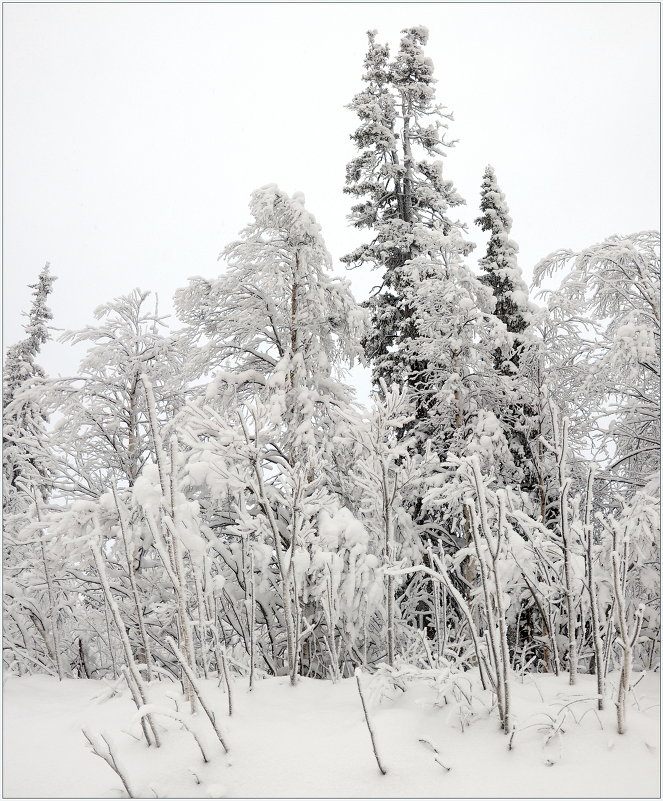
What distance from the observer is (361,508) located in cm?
647

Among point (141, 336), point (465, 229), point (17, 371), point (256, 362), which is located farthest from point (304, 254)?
point (17, 371)

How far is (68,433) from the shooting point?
9.33 metres

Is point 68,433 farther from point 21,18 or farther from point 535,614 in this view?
point 535,614

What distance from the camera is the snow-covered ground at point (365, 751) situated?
289 cm

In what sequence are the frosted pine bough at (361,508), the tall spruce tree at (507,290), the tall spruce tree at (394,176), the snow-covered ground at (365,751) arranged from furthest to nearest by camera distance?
the tall spruce tree at (394,176) → the tall spruce tree at (507,290) → the frosted pine bough at (361,508) → the snow-covered ground at (365,751)

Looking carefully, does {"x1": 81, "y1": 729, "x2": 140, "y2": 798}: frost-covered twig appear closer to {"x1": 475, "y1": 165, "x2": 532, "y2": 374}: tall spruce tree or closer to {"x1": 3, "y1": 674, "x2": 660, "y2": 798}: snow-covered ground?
{"x1": 3, "y1": 674, "x2": 660, "y2": 798}: snow-covered ground

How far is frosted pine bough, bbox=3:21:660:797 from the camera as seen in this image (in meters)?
3.34

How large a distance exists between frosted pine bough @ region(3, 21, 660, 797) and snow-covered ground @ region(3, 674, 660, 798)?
0.08 ft

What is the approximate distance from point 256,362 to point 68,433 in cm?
395

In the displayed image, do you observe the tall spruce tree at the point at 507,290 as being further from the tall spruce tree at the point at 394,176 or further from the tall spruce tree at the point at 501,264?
the tall spruce tree at the point at 394,176

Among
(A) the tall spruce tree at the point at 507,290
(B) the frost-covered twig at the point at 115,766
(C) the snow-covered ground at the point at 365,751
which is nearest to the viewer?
(B) the frost-covered twig at the point at 115,766

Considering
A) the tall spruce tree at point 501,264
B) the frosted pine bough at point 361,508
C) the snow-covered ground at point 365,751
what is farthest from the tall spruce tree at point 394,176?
the snow-covered ground at point 365,751

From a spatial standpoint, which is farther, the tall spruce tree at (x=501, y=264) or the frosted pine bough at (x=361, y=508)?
the tall spruce tree at (x=501, y=264)

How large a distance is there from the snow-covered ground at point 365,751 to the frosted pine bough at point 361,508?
0.08 ft
